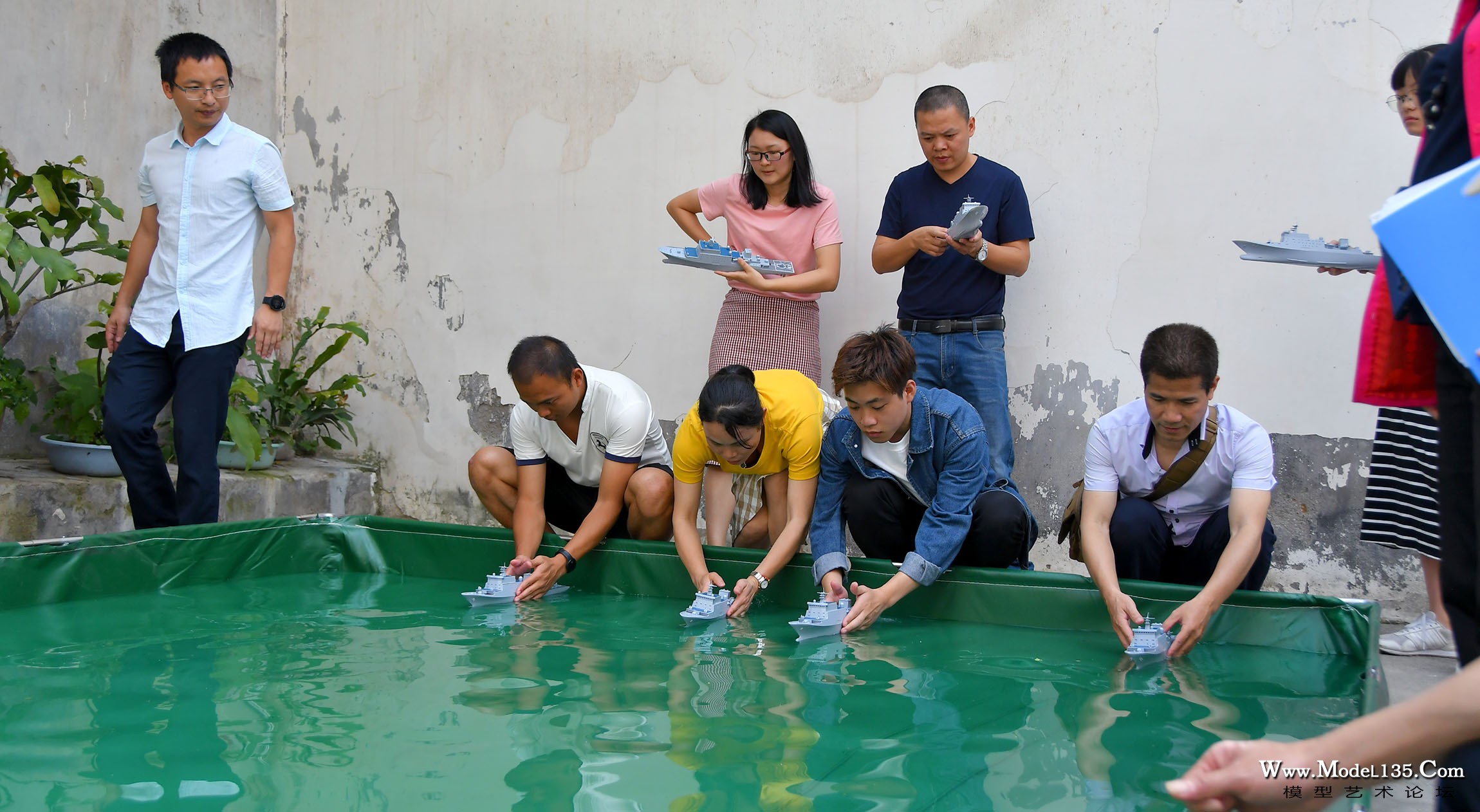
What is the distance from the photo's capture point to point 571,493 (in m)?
3.80

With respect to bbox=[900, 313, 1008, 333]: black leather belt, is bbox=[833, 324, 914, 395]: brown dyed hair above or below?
below

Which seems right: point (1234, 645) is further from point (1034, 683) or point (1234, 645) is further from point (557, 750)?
point (557, 750)

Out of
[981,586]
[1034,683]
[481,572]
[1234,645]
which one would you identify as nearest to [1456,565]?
[1034,683]

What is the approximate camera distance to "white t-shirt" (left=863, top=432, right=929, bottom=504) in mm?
A: 3162

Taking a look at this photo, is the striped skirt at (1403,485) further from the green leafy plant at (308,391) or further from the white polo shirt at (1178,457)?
the green leafy plant at (308,391)

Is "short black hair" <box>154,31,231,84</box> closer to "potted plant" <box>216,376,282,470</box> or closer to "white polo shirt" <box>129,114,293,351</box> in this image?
"white polo shirt" <box>129,114,293,351</box>

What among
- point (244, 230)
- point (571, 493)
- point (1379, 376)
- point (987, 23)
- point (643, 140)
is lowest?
point (571, 493)

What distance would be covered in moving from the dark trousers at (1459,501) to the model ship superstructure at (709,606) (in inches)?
77.4

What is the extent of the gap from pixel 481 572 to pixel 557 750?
68.8 inches

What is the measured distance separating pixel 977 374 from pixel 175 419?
247 centimetres

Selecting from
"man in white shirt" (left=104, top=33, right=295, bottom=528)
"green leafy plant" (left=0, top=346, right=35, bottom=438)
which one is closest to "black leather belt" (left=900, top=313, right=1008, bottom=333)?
"man in white shirt" (left=104, top=33, right=295, bottom=528)

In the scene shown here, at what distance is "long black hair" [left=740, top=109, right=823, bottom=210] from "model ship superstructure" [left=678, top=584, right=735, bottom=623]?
4.90 feet

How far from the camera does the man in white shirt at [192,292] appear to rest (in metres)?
Result: 3.50

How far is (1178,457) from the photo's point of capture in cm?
288
